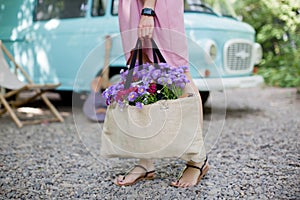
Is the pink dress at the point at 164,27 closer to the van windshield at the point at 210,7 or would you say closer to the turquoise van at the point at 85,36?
the turquoise van at the point at 85,36

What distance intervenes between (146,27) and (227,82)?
2457 mm

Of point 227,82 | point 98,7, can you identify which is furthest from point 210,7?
point 98,7

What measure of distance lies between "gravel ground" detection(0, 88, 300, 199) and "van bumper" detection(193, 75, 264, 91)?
13 centimetres

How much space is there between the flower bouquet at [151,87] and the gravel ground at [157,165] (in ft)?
1.61

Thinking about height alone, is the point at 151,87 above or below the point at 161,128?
above

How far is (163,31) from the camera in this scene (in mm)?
2164

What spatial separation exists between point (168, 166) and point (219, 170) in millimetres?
323

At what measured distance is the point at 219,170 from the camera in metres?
2.58

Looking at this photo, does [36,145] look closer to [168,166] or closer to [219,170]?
[168,166]

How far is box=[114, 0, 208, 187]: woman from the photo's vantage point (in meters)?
2.14

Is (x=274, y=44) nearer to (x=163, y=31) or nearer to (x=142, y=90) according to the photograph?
(x=163, y=31)

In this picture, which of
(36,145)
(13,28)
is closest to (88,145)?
(36,145)

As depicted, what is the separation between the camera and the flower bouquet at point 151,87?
211 cm

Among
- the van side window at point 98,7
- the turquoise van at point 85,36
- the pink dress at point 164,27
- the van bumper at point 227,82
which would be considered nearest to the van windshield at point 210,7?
the turquoise van at point 85,36
